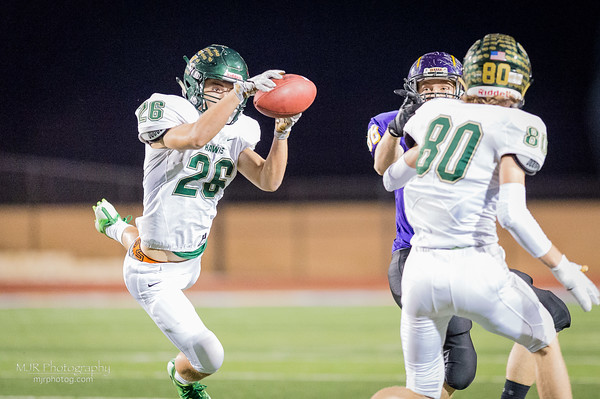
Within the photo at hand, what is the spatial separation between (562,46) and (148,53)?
11.6 m

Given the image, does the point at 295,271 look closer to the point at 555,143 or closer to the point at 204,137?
the point at 555,143

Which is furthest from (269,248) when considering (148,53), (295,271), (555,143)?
(555,143)

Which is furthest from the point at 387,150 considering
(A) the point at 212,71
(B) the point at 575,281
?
(B) the point at 575,281

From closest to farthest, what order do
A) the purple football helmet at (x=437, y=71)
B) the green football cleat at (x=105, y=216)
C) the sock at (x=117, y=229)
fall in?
1. the purple football helmet at (x=437, y=71)
2. the sock at (x=117, y=229)
3. the green football cleat at (x=105, y=216)

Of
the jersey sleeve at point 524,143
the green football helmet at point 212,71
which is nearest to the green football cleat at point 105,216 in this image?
the green football helmet at point 212,71

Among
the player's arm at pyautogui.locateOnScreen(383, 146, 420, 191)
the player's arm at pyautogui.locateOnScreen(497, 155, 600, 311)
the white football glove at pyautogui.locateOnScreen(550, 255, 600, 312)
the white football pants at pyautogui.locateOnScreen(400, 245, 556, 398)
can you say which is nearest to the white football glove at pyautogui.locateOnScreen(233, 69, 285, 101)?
the player's arm at pyautogui.locateOnScreen(383, 146, 420, 191)

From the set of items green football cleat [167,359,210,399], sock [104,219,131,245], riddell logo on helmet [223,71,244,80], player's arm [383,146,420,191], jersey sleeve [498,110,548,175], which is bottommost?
green football cleat [167,359,210,399]

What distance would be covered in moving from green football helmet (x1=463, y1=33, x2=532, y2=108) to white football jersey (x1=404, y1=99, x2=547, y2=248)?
0.10 m

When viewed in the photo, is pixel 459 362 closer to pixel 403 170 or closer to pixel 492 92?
pixel 403 170

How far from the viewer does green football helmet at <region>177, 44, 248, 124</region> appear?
3.67m

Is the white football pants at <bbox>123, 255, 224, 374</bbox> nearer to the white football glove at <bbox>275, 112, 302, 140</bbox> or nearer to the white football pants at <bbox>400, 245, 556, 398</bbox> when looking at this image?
the white football glove at <bbox>275, 112, 302, 140</bbox>

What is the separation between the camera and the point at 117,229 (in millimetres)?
4402

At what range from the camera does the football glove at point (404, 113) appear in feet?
11.0

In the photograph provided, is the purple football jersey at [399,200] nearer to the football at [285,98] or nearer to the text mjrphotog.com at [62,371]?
the football at [285,98]
